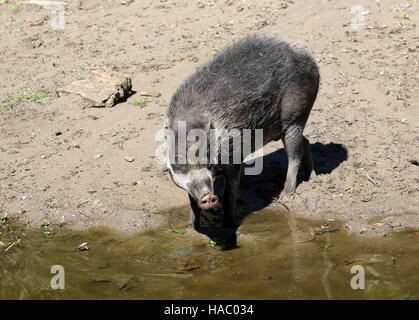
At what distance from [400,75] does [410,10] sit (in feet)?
6.79

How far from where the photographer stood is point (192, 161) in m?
5.37

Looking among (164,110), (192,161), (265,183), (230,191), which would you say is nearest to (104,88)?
(164,110)

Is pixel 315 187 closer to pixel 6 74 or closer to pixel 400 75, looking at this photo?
pixel 400 75

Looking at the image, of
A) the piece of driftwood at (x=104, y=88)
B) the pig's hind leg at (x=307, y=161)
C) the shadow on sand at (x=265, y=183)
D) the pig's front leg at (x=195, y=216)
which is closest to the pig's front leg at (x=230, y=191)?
the shadow on sand at (x=265, y=183)

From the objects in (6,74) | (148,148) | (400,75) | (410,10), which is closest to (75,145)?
(148,148)

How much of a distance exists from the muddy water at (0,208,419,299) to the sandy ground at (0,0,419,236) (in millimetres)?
350

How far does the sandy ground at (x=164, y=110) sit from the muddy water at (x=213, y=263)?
0.35 meters

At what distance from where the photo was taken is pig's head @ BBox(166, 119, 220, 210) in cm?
529

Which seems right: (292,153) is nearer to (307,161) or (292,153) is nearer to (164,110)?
(307,161)

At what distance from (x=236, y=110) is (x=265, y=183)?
4.89 feet

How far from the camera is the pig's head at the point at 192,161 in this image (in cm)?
529

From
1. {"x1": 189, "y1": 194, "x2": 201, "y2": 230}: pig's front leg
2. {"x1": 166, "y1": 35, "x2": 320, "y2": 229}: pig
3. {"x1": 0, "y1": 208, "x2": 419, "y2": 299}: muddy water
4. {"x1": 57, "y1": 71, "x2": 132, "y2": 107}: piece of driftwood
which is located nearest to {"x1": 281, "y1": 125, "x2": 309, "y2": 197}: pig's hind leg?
{"x1": 166, "y1": 35, "x2": 320, "y2": 229}: pig

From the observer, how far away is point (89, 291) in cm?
507

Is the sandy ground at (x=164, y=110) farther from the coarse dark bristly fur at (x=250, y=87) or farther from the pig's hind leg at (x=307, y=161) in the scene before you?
the coarse dark bristly fur at (x=250, y=87)
